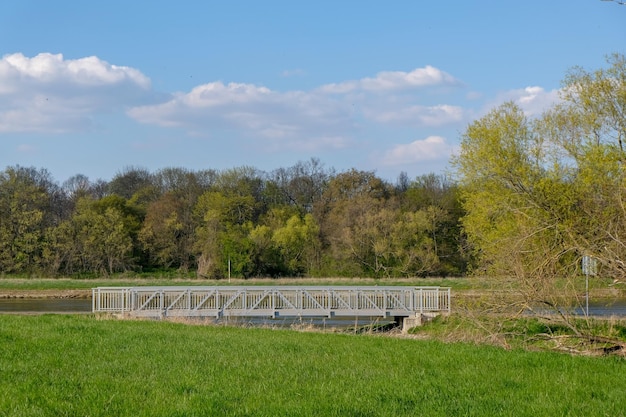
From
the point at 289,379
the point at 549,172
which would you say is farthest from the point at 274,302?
the point at 289,379

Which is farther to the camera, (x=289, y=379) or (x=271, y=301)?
(x=271, y=301)

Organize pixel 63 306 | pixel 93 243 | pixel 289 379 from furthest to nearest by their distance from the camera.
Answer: pixel 93 243
pixel 63 306
pixel 289 379

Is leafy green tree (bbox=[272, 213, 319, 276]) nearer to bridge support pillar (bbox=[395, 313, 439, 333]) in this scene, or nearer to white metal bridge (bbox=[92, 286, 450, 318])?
white metal bridge (bbox=[92, 286, 450, 318])

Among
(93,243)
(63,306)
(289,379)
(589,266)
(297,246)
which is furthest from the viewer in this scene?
(93,243)

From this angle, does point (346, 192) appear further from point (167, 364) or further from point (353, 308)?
point (167, 364)

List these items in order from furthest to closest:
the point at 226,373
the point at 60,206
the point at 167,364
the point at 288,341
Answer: the point at 60,206
the point at 288,341
the point at 167,364
the point at 226,373

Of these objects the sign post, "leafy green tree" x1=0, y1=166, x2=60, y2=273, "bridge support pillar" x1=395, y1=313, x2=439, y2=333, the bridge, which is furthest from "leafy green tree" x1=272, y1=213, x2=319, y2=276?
the sign post

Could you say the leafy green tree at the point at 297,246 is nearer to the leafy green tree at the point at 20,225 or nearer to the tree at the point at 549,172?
the leafy green tree at the point at 20,225

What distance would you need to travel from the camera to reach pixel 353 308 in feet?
93.9

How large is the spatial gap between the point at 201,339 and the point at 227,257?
44.4 meters

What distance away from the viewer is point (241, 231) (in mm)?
64500

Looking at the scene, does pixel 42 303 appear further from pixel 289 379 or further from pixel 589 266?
pixel 289 379

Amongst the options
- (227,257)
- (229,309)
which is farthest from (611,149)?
(227,257)

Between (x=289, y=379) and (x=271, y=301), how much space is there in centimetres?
1917
